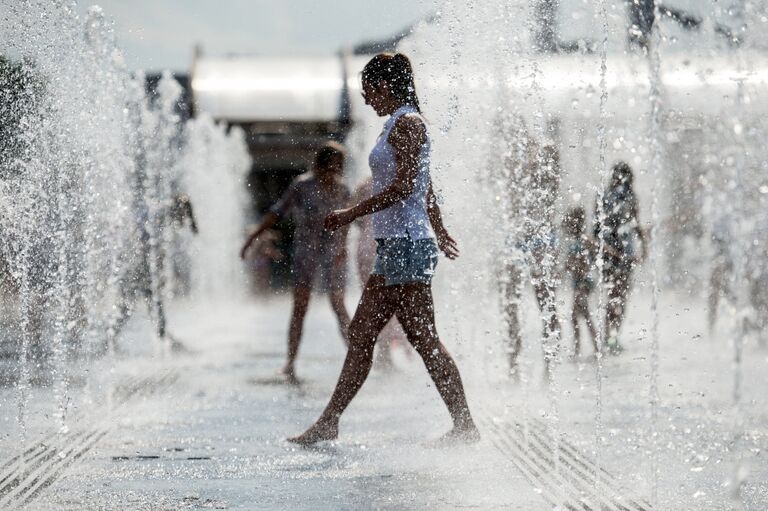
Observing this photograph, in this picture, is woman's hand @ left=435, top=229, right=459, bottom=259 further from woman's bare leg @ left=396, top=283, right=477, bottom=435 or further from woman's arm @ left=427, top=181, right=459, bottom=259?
woman's bare leg @ left=396, top=283, right=477, bottom=435

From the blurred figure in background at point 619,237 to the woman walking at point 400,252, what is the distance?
3.62 metres

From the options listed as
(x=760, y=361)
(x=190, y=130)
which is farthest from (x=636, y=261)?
(x=190, y=130)

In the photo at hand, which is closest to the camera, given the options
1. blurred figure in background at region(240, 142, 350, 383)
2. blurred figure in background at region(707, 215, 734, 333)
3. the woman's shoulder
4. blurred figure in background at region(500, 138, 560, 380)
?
the woman's shoulder

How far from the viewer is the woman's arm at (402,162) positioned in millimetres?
4760

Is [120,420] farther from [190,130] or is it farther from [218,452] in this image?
[190,130]

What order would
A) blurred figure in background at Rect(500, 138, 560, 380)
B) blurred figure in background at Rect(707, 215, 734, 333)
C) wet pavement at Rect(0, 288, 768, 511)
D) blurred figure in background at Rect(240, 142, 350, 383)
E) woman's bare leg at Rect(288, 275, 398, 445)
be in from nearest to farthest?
wet pavement at Rect(0, 288, 768, 511) < woman's bare leg at Rect(288, 275, 398, 445) < blurred figure in background at Rect(500, 138, 560, 380) < blurred figure in background at Rect(240, 142, 350, 383) < blurred figure in background at Rect(707, 215, 734, 333)

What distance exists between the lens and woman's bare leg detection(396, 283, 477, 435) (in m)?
4.89

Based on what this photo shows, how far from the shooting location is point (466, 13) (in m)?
8.46

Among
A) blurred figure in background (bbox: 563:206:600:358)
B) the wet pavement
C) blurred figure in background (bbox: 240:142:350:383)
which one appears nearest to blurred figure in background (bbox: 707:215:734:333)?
the wet pavement

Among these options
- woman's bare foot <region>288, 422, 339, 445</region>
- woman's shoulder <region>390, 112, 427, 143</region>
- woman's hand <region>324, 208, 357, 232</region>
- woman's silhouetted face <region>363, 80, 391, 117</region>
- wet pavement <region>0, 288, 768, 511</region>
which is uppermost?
woman's silhouetted face <region>363, 80, 391, 117</region>

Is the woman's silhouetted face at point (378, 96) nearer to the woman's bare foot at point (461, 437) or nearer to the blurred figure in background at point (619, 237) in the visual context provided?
the woman's bare foot at point (461, 437)

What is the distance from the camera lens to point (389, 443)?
5145 mm

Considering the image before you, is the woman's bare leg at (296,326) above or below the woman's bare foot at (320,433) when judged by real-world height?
above

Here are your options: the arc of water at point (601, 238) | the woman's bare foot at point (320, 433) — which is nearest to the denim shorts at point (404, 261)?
the woman's bare foot at point (320, 433)
